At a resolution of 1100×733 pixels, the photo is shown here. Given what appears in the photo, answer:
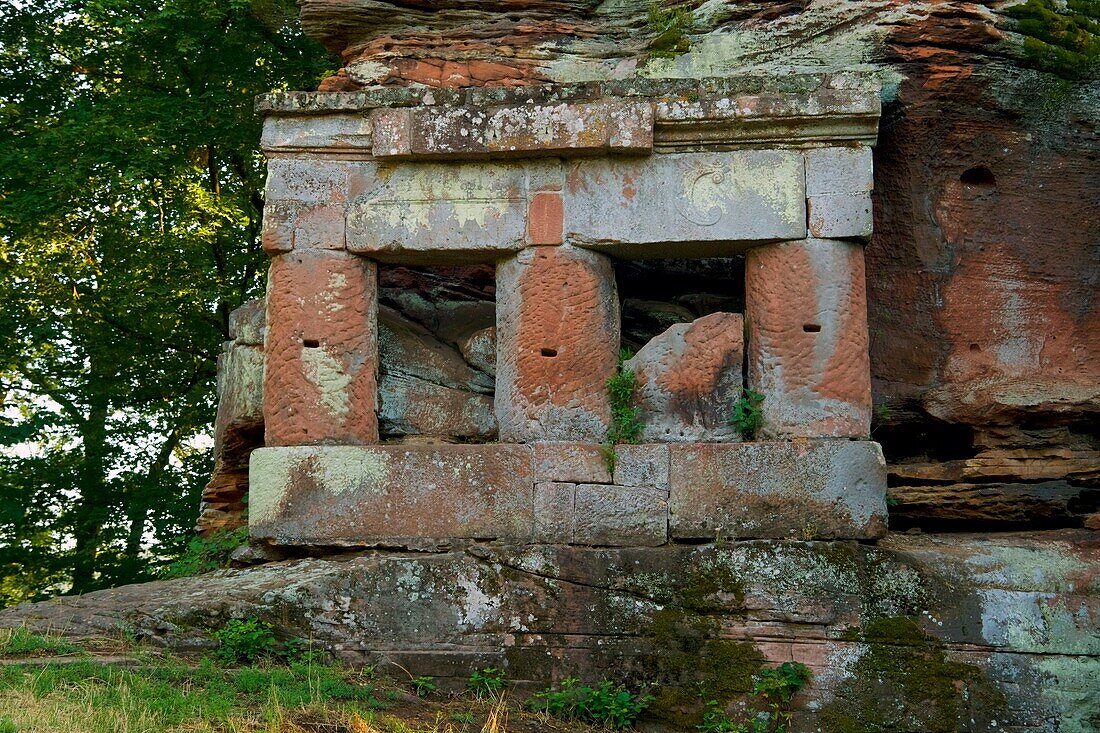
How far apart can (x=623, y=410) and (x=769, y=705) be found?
6.02 ft

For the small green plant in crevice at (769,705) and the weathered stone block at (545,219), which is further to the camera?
the weathered stone block at (545,219)

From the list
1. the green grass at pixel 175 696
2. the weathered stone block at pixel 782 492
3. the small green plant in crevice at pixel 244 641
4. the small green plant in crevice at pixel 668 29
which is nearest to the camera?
the green grass at pixel 175 696

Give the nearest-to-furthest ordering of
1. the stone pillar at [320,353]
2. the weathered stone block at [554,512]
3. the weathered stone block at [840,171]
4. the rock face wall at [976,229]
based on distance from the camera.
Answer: the weathered stone block at [554,512] < the weathered stone block at [840,171] < the stone pillar at [320,353] < the rock face wall at [976,229]

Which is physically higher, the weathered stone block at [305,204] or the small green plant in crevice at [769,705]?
the weathered stone block at [305,204]

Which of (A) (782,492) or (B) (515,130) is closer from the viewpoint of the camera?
(A) (782,492)

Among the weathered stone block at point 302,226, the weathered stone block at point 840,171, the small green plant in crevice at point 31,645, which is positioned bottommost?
the small green plant in crevice at point 31,645

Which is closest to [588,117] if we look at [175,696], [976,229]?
[976,229]

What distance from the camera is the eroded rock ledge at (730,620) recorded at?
6.05 m

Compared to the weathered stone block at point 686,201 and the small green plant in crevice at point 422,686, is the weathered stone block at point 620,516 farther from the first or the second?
the weathered stone block at point 686,201

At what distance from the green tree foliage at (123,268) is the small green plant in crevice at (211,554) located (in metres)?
4.25

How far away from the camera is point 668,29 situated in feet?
27.2

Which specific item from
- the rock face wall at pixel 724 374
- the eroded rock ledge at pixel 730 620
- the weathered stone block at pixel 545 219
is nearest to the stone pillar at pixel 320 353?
the rock face wall at pixel 724 374

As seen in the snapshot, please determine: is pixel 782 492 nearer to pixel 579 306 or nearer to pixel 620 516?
pixel 620 516

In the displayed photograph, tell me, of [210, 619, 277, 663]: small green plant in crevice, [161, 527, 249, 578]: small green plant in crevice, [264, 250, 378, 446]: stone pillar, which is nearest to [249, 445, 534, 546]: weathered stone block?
[264, 250, 378, 446]: stone pillar
